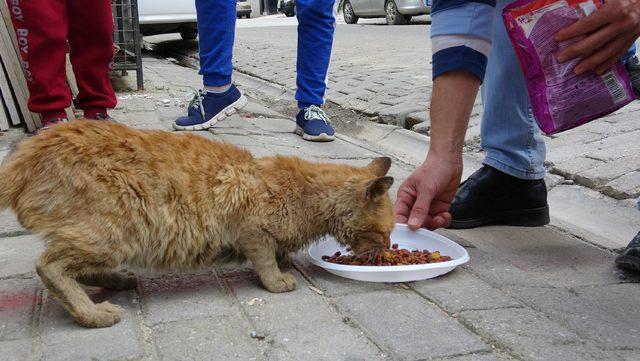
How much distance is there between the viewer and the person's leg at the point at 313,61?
474cm

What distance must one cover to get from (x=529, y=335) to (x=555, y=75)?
100 cm

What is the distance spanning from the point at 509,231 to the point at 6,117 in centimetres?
359

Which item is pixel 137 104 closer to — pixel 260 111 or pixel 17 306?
pixel 260 111

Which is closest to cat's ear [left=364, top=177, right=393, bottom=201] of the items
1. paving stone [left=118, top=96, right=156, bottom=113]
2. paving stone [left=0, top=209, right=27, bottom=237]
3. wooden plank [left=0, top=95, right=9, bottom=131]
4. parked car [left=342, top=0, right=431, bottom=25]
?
paving stone [left=0, top=209, right=27, bottom=237]

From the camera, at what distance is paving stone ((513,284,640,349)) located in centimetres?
207

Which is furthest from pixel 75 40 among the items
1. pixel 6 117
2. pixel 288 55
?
pixel 288 55

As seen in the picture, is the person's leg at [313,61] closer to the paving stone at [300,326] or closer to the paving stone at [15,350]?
the paving stone at [300,326]

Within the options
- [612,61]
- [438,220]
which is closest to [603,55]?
[612,61]

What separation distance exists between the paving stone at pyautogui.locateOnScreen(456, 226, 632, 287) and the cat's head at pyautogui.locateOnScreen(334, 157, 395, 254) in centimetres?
62

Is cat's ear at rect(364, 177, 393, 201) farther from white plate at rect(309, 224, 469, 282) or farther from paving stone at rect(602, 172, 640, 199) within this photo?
paving stone at rect(602, 172, 640, 199)

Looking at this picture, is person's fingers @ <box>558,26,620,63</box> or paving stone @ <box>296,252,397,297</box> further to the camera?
paving stone @ <box>296,252,397,297</box>

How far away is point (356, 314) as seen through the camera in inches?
86.1

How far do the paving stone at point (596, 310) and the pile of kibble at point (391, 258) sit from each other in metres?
0.37

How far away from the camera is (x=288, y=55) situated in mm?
10219
